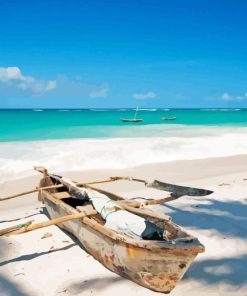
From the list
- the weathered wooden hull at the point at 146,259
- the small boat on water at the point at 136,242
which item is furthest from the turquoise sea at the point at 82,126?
the weathered wooden hull at the point at 146,259

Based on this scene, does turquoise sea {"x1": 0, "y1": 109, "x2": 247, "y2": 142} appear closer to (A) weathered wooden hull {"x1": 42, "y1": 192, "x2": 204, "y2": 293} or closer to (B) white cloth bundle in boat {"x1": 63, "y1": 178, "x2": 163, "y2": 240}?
(B) white cloth bundle in boat {"x1": 63, "y1": 178, "x2": 163, "y2": 240}

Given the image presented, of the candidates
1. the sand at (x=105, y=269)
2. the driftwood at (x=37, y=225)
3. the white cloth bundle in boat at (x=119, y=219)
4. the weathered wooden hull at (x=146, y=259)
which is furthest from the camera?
the driftwood at (x=37, y=225)

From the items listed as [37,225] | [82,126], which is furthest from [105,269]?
[82,126]

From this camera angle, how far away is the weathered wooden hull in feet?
12.2

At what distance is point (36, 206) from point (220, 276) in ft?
15.2

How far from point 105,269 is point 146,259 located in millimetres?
1074

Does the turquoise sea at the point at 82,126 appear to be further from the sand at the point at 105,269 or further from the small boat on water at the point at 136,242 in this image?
the small boat on water at the point at 136,242

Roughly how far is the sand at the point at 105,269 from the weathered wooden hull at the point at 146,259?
241 mm

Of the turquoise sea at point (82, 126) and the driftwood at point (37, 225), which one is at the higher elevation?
the turquoise sea at point (82, 126)

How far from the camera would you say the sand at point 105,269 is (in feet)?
14.1

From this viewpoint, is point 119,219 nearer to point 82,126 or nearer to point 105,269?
A: point 105,269

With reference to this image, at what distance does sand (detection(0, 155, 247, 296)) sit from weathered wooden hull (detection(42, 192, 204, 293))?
0.24m

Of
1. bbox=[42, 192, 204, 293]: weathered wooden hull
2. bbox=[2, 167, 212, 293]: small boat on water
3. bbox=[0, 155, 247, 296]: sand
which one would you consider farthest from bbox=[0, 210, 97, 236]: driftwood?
bbox=[0, 155, 247, 296]: sand

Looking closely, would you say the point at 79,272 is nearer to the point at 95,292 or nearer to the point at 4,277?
the point at 95,292
